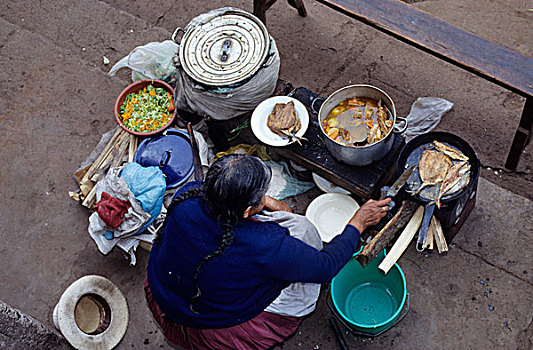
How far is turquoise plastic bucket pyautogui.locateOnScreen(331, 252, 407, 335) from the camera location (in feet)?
11.0

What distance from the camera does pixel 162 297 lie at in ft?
8.43

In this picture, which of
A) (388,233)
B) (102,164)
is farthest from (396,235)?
(102,164)

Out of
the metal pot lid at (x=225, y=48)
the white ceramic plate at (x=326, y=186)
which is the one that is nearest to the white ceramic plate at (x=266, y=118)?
the metal pot lid at (x=225, y=48)

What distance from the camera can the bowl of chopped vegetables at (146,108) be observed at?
13.1ft

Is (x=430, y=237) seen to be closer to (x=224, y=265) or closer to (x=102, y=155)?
(x=224, y=265)

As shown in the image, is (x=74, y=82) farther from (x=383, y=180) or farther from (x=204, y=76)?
(x=383, y=180)

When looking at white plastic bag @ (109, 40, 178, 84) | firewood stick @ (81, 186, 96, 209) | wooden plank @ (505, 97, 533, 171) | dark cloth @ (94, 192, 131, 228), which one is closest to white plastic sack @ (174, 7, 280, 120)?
white plastic bag @ (109, 40, 178, 84)

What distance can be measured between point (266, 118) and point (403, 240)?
1254 millimetres

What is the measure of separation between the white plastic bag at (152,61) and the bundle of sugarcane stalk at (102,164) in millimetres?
516

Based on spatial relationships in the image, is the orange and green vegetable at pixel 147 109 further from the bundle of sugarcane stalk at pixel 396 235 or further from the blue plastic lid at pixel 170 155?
the bundle of sugarcane stalk at pixel 396 235

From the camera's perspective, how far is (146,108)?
160 inches

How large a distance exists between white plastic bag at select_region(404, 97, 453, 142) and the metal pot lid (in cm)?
129

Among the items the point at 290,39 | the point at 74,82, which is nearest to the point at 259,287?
the point at 290,39

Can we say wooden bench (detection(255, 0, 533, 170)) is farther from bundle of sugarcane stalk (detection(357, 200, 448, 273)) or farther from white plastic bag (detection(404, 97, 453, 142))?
bundle of sugarcane stalk (detection(357, 200, 448, 273))
